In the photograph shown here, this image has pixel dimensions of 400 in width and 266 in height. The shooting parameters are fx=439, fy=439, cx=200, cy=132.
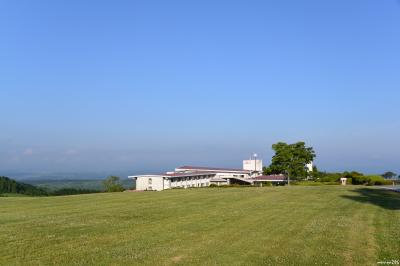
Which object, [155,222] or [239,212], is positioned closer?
[155,222]

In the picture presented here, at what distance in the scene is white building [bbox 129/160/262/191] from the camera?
236 feet

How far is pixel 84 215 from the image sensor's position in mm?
20094

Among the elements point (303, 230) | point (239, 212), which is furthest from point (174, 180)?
point (303, 230)

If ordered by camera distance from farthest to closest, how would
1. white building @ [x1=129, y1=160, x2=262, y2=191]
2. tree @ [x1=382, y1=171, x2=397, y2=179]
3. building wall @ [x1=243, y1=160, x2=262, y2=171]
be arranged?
building wall @ [x1=243, y1=160, x2=262, y2=171]
white building @ [x1=129, y1=160, x2=262, y2=191]
tree @ [x1=382, y1=171, x2=397, y2=179]

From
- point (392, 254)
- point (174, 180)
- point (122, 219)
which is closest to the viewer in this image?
point (392, 254)

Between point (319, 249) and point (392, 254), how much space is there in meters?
1.79

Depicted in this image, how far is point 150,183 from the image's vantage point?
239 ft

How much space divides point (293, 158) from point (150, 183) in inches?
930

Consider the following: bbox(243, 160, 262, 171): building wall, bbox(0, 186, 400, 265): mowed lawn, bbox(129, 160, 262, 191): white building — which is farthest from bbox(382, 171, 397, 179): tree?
bbox(0, 186, 400, 265): mowed lawn

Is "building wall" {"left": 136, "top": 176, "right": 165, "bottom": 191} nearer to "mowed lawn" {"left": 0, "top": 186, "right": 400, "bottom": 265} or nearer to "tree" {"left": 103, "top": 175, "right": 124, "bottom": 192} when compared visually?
"tree" {"left": 103, "top": 175, "right": 124, "bottom": 192}

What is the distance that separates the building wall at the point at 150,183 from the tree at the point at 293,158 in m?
18.6

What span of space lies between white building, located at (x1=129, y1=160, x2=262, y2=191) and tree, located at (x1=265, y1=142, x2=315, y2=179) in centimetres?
997

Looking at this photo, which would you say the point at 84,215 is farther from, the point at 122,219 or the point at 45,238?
the point at 45,238

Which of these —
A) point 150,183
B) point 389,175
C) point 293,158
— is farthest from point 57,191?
point 389,175
